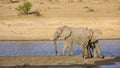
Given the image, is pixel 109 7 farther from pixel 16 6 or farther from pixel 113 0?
pixel 16 6

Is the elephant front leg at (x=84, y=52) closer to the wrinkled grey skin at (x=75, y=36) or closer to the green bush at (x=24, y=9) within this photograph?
the wrinkled grey skin at (x=75, y=36)

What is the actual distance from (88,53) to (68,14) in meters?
20.0

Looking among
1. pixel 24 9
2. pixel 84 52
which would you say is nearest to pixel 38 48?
pixel 84 52

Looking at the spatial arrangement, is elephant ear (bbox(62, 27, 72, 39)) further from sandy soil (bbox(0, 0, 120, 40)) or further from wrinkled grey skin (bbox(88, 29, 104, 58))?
sandy soil (bbox(0, 0, 120, 40))

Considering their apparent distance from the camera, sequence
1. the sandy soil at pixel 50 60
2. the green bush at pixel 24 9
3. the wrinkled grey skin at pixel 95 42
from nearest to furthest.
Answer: the sandy soil at pixel 50 60 < the wrinkled grey skin at pixel 95 42 < the green bush at pixel 24 9

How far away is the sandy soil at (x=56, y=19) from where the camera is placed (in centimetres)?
4200

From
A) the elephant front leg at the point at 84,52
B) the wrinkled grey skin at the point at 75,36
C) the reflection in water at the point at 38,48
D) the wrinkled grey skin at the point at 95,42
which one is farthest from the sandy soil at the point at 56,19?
the elephant front leg at the point at 84,52

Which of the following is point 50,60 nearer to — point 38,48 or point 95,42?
point 95,42

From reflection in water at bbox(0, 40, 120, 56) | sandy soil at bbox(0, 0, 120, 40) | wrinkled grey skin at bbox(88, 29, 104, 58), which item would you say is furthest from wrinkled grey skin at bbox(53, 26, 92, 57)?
sandy soil at bbox(0, 0, 120, 40)

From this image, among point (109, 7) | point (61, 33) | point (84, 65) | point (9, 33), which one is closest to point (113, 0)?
point (109, 7)

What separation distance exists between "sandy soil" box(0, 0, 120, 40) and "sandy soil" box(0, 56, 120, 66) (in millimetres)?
13361

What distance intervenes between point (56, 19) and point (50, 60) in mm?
18814

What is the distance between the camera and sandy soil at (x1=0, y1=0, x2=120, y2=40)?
42.0 metres

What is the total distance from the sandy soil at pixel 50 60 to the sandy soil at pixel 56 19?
13361 mm
